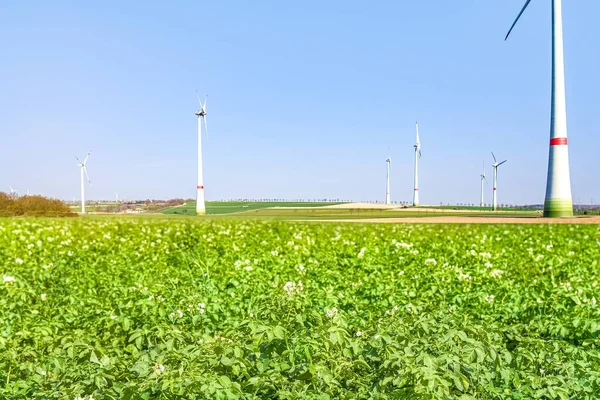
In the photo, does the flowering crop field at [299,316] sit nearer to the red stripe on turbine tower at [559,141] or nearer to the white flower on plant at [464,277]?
the white flower on plant at [464,277]

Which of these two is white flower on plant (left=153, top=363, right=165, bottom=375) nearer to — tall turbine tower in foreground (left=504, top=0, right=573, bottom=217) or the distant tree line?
the distant tree line

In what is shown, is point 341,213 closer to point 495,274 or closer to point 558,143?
point 558,143

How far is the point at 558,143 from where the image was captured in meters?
36.3

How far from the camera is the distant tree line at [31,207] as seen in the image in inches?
1363

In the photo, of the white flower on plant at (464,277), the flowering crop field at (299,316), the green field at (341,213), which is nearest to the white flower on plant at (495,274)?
the flowering crop field at (299,316)

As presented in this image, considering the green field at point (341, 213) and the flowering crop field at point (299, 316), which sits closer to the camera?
the flowering crop field at point (299, 316)

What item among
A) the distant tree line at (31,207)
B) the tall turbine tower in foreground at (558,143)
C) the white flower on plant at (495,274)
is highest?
the tall turbine tower in foreground at (558,143)

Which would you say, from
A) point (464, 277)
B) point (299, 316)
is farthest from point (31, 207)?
point (299, 316)

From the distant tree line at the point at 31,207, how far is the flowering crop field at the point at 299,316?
16.6m

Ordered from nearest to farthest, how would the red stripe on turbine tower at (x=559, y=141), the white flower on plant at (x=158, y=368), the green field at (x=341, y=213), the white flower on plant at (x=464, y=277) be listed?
the white flower on plant at (x=158, y=368)
the white flower on plant at (x=464, y=277)
the red stripe on turbine tower at (x=559, y=141)
the green field at (x=341, y=213)

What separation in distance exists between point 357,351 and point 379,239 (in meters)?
13.3

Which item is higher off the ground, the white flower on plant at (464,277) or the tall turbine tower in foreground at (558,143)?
the tall turbine tower in foreground at (558,143)

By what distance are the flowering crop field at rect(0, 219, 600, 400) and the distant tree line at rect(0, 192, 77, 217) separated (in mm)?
16621

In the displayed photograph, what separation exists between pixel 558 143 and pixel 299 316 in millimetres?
36338
